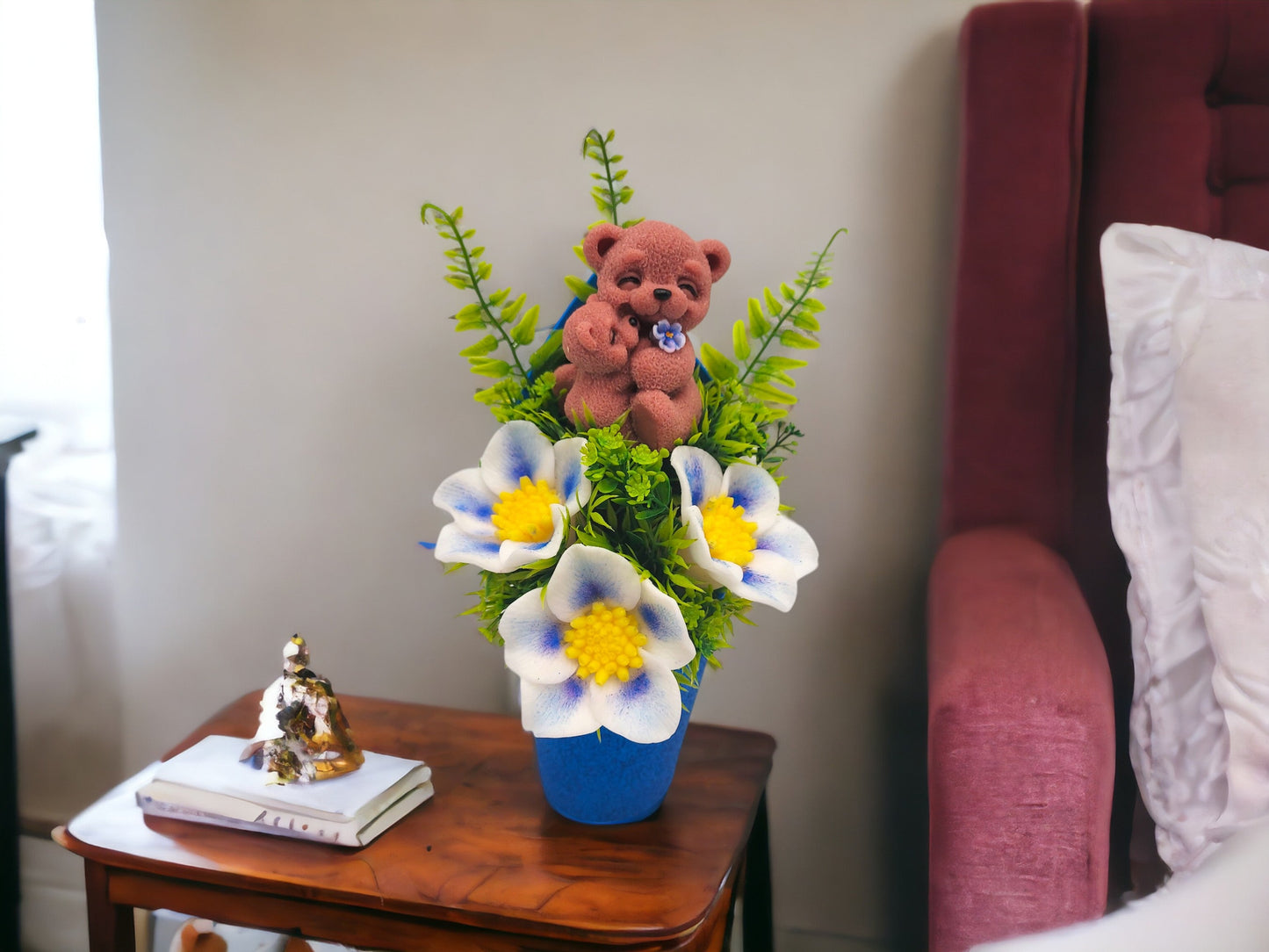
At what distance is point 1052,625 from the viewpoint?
751mm

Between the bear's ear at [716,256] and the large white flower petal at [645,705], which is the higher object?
the bear's ear at [716,256]

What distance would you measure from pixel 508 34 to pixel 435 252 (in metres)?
0.26

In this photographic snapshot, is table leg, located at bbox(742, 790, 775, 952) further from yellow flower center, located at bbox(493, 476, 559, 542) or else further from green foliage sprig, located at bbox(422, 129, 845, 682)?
yellow flower center, located at bbox(493, 476, 559, 542)

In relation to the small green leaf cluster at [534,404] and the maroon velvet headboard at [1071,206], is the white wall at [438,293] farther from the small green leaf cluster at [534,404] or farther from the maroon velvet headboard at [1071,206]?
the small green leaf cluster at [534,404]

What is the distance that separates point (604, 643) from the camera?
714 millimetres

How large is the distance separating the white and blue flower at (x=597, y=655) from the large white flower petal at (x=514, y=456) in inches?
4.2

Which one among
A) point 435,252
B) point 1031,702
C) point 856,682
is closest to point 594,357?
point 1031,702

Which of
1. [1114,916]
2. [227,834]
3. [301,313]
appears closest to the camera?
[1114,916]

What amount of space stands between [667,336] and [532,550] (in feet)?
0.65

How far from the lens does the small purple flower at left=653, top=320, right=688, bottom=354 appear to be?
767 millimetres

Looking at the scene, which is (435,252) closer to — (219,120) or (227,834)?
(219,120)

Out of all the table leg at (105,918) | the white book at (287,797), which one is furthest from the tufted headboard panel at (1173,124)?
the table leg at (105,918)

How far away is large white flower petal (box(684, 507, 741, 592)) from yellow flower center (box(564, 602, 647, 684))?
69mm

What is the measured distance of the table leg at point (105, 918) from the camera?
2.72 ft
